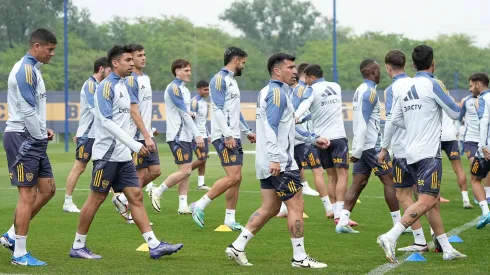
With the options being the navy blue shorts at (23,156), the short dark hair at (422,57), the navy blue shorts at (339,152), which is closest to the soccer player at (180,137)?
the navy blue shorts at (339,152)

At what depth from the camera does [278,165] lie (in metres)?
9.05

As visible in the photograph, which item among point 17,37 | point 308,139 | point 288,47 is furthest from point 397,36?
point 308,139

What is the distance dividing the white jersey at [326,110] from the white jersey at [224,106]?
1174 millimetres

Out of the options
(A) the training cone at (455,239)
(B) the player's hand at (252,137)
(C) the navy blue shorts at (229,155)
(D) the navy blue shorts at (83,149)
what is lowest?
(A) the training cone at (455,239)

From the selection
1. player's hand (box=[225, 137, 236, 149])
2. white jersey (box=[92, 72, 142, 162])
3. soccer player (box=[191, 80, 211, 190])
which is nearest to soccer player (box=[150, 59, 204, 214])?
player's hand (box=[225, 137, 236, 149])

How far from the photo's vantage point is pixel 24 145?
945cm

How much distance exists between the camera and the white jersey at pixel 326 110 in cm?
1308

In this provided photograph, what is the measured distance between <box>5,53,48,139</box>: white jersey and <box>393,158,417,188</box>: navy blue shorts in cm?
376

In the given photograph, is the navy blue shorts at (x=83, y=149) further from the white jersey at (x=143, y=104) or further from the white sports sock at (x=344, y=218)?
the white sports sock at (x=344, y=218)

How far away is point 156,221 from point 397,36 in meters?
71.4

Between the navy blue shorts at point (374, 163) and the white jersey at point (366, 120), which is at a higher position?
the white jersey at point (366, 120)

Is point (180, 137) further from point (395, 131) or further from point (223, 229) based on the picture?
point (395, 131)

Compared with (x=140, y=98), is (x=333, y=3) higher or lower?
higher

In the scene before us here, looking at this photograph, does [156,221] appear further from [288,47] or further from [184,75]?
[288,47]
